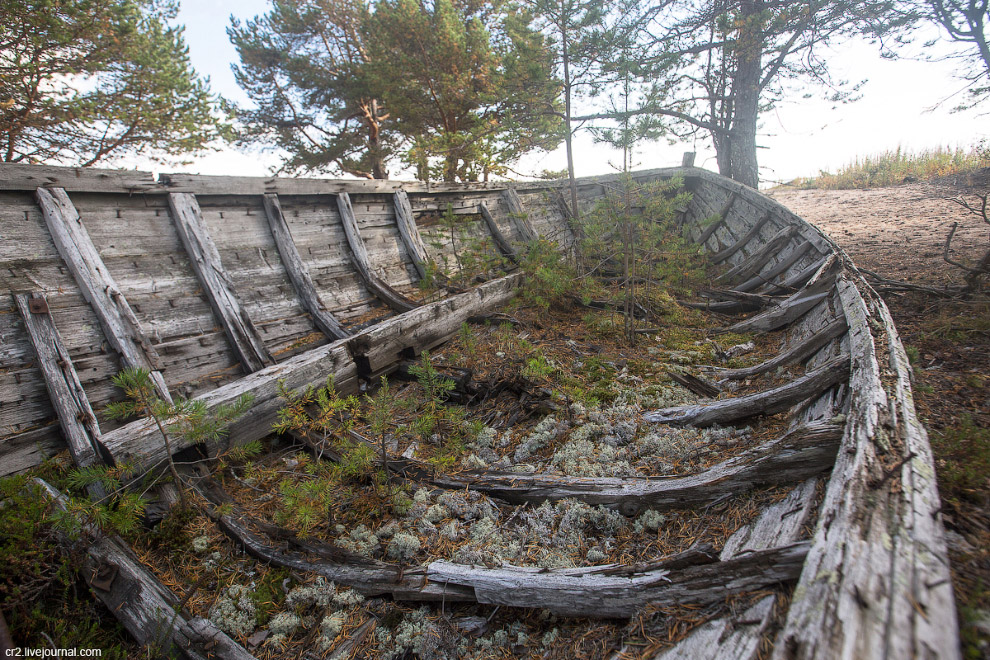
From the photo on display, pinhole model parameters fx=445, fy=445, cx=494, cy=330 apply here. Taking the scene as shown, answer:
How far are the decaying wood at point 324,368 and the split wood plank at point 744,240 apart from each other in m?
3.96

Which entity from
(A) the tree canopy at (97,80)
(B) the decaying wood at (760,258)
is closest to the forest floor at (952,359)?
(B) the decaying wood at (760,258)

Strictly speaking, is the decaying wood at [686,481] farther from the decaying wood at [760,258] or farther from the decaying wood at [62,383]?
the decaying wood at [760,258]

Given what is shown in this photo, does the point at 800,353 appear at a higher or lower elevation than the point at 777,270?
lower

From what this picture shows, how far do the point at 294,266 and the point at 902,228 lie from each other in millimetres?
9261

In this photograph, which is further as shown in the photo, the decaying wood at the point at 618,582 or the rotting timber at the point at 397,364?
the decaying wood at the point at 618,582

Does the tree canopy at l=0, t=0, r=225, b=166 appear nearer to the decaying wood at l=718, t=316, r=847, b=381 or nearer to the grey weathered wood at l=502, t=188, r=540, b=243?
the grey weathered wood at l=502, t=188, r=540, b=243

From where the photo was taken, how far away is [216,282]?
3.45 m

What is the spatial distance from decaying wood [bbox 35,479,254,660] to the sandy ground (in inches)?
237

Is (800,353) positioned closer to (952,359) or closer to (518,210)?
(952,359)

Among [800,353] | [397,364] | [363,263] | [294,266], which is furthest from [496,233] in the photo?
[800,353]

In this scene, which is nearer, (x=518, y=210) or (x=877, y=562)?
(x=877, y=562)

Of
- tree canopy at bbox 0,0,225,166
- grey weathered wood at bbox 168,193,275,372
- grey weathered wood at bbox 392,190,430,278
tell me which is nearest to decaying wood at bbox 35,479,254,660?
grey weathered wood at bbox 168,193,275,372

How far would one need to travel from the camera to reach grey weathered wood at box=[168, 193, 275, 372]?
130 inches

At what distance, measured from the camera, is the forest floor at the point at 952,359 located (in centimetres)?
115
